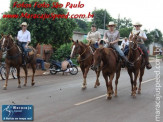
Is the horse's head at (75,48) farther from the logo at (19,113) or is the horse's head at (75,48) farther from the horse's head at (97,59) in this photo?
the logo at (19,113)

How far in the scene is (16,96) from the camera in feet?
33.7

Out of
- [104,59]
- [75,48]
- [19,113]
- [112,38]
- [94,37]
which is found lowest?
[19,113]

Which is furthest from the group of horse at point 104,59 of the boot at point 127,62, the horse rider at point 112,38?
the horse rider at point 112,38

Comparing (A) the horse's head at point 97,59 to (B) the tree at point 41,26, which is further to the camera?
(B) the tree at point 41,26

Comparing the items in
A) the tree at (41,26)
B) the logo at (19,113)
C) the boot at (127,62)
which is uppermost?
the tree at (41,26)

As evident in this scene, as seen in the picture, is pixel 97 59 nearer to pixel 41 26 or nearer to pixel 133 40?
pixel 133 40

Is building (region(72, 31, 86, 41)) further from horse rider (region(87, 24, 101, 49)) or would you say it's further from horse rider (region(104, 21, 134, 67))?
horse rider (region(104, 21, 134, 67))

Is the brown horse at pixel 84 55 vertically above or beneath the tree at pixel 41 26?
beneath

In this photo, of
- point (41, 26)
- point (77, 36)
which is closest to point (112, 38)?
point (41, 26)

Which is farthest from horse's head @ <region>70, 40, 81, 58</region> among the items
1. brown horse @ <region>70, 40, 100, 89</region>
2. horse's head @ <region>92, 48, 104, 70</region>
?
horse's head @ <region>92, 48, 104, 70</region>

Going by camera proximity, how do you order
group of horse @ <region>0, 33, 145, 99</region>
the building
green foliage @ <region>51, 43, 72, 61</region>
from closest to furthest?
group of horse @ <region>0, 33, 145, 99</region> < green foliage @ <region>51, 43, 72, 61</region> < the building

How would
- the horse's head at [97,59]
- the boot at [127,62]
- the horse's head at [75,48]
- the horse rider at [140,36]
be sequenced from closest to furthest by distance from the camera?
the horse's head at [97,59], the boot at [127,62], the horse rider at [140,36], the horse's head at [75,48]

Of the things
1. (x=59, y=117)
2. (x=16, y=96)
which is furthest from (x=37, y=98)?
(x=59, y=117)

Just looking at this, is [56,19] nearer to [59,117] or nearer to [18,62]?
[18,62]
